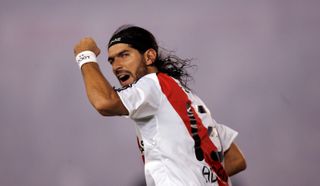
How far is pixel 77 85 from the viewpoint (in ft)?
8.50

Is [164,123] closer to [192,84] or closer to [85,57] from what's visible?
[85,57]

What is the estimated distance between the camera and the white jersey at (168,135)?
1.55m

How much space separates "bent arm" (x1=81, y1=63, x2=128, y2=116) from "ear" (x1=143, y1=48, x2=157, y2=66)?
1.20ft

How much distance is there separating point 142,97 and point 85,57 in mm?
219

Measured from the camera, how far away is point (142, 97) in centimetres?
154

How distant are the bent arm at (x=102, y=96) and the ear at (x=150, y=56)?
0.36 m

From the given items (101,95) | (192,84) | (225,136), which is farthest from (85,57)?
(192,84)

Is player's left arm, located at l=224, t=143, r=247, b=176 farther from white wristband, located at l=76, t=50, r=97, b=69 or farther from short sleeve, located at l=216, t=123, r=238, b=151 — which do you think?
white wristband, located at l=76, t=50, r=97, b=69
